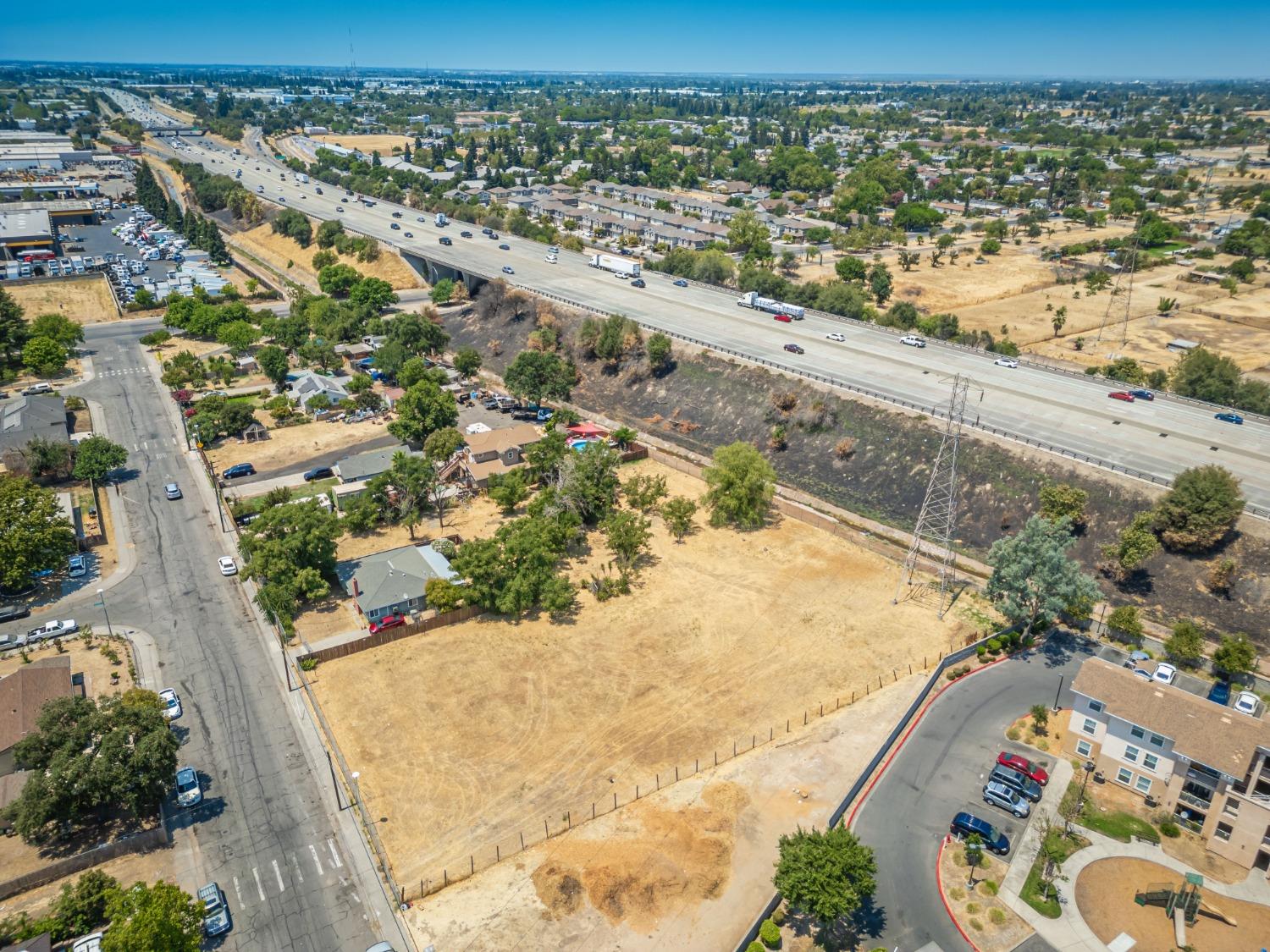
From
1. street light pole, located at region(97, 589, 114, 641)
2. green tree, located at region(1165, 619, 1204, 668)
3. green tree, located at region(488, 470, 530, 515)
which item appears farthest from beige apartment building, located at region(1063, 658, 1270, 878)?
street light pole, located at region(97, 589, 114, 641)

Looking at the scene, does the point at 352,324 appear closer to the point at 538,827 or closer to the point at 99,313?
the point at 99,313

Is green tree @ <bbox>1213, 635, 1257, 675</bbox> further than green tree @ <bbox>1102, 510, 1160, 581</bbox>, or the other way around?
green tree @ <bbox>1102, 510, 1160, 581</bbox>

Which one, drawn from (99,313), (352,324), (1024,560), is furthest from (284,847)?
(99,313)

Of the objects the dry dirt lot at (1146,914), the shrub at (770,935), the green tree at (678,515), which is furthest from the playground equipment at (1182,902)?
the green tree at (678,515)

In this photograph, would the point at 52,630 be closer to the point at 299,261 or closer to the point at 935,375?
the point at 935,375

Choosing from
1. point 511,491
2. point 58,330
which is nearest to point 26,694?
point 511,491

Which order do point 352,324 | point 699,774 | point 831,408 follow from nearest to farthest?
1. point 699,774
2. point 831,408
3. point 352,324

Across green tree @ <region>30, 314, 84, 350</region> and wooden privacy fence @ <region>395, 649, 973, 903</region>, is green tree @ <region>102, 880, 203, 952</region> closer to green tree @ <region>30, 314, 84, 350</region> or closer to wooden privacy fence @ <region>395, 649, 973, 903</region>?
wooden privacy fence @ <region>395, 649, 973, 903</region>
